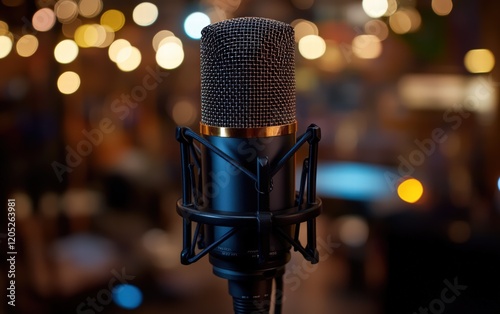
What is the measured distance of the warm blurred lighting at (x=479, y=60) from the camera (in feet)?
10.1

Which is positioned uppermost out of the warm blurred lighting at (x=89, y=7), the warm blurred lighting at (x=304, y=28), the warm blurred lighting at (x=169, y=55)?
the warm blurred lighting at (x=89, y=7)

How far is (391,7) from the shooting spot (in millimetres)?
3303

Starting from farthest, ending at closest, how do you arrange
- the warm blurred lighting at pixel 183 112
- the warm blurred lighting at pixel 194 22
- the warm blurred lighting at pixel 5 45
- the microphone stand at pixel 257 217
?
1. the warm blurred lighting at pixel 183 112
2. the warm blurred lighting at pixel 194 22
3. the warm blurred lighting at pixel 5 45
4. the microphone stand at pixel 257 217

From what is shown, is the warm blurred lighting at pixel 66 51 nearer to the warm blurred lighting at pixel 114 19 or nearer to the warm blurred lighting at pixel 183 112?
the warm blurred lighting at pixel 114 19

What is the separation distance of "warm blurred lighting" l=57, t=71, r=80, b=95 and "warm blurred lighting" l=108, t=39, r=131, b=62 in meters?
0.39

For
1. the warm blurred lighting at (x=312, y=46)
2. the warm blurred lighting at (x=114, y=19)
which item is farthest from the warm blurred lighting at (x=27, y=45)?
the warm blurred lighting at (x=312, y=46)

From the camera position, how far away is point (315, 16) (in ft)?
12.1

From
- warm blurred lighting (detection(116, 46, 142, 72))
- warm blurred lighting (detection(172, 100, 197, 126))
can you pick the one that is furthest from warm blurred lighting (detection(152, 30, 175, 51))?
warm blurred lighting (detection(172, 100, 197, 126))

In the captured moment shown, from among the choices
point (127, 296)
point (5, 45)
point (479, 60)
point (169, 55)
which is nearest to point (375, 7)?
point (479, 60)

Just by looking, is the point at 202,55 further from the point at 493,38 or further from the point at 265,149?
the point at 493,38

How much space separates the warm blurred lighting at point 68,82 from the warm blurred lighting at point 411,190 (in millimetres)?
2068

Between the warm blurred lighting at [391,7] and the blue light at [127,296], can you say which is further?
the warm blurred lighting at [391,7]

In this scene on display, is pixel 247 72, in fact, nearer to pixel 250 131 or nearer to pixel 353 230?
pixel 250 131

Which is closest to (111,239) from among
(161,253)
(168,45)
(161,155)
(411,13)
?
(161,253)
